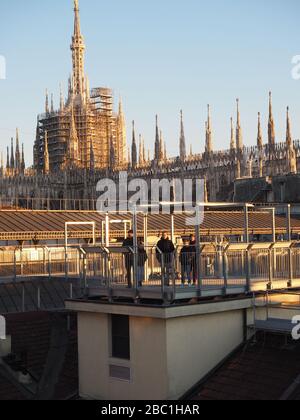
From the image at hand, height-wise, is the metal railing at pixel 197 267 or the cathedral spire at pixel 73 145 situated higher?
the cathedral spire at pixel 73 145

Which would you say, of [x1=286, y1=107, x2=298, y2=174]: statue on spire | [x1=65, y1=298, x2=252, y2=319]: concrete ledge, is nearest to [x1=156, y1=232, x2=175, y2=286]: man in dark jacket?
[x1=65, y1=298, x2=252, y2=319]: concrete ledge

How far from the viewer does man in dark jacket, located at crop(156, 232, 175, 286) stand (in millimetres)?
11420

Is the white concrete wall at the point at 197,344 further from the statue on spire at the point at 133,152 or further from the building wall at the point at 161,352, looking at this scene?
the statue on spire at the point at 133,152

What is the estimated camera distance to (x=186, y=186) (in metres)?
71.7

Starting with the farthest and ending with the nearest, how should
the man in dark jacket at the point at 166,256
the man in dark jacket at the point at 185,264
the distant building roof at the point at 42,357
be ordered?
1. the distant building roof at the point at 42,357
2. the man in dark jacket at the point at 185,264
3. the man in dark jacket at the point at 166,256

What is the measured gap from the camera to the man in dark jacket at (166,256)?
11.4 metres

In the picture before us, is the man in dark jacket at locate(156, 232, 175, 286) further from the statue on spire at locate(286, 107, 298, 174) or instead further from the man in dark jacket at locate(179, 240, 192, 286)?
the statue on spire at locate(286, 107, 298, 174)

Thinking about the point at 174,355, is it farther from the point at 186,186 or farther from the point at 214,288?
the point at 186,186

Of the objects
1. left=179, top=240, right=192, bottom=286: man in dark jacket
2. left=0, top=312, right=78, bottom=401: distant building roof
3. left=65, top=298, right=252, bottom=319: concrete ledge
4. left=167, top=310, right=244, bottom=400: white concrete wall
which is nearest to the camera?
left=65, top=298, right=252, bottom=319: concrete ledge

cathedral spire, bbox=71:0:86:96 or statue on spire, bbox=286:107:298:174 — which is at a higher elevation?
cathedral spire, bbox=71:0:86:96

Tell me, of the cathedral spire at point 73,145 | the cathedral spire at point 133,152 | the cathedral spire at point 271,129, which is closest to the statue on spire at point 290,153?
the cathedral spire at point 271,129

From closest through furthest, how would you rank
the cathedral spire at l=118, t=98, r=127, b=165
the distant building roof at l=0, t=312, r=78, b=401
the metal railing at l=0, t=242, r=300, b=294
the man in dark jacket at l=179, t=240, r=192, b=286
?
the metal railing at l=0, t=242, r=300, b=294
the man in dark jacket at l=179, t=240, r=192, b=286
the distant building roof at l=0, t=312, r=78, b=401
the cathedral spire at l=118, t=98, r=127, b=165

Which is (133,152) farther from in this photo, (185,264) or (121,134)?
(185,264)
